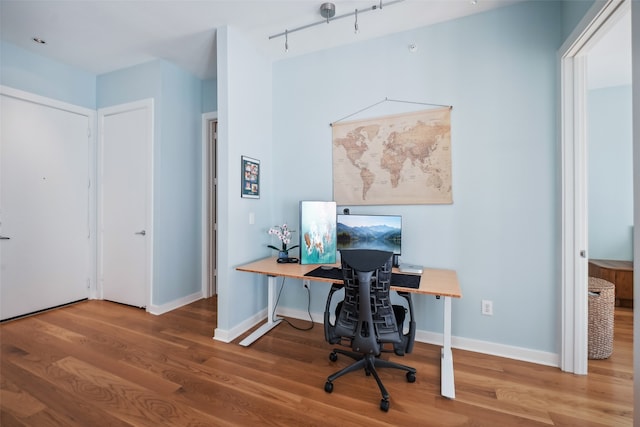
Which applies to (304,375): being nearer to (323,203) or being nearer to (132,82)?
(323,203)

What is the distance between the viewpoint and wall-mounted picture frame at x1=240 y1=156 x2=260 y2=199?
263 cm

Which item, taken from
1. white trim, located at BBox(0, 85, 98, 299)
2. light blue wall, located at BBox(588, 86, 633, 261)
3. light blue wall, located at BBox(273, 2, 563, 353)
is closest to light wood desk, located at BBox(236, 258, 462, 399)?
light blue wall, located at BBox(273, 2, 563, 353)

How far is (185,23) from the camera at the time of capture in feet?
8.09

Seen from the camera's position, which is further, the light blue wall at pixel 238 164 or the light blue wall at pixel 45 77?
the light blue wall at pixel 45 77

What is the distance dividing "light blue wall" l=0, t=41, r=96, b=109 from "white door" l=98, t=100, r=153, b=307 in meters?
0.31

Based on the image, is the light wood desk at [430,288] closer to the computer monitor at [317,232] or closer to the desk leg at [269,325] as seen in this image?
the desk leg at [269,325]

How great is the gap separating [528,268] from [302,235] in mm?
1875

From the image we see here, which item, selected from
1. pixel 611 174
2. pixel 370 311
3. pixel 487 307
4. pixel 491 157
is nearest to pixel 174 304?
pixel 370 311

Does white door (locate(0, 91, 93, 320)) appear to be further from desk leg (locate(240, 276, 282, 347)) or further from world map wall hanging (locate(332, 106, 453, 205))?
world map wall hanging (locate(332, 106, 453, 205))

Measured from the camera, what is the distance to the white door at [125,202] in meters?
3.16

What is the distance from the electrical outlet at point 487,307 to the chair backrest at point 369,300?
1.04 m

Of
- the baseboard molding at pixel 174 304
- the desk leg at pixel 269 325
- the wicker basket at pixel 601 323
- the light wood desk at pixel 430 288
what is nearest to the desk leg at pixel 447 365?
the light wood desk at pixel 430 288

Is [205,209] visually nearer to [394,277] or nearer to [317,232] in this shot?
[317,232]

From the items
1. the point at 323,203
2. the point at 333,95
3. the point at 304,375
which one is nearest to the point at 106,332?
the point at 304,375
